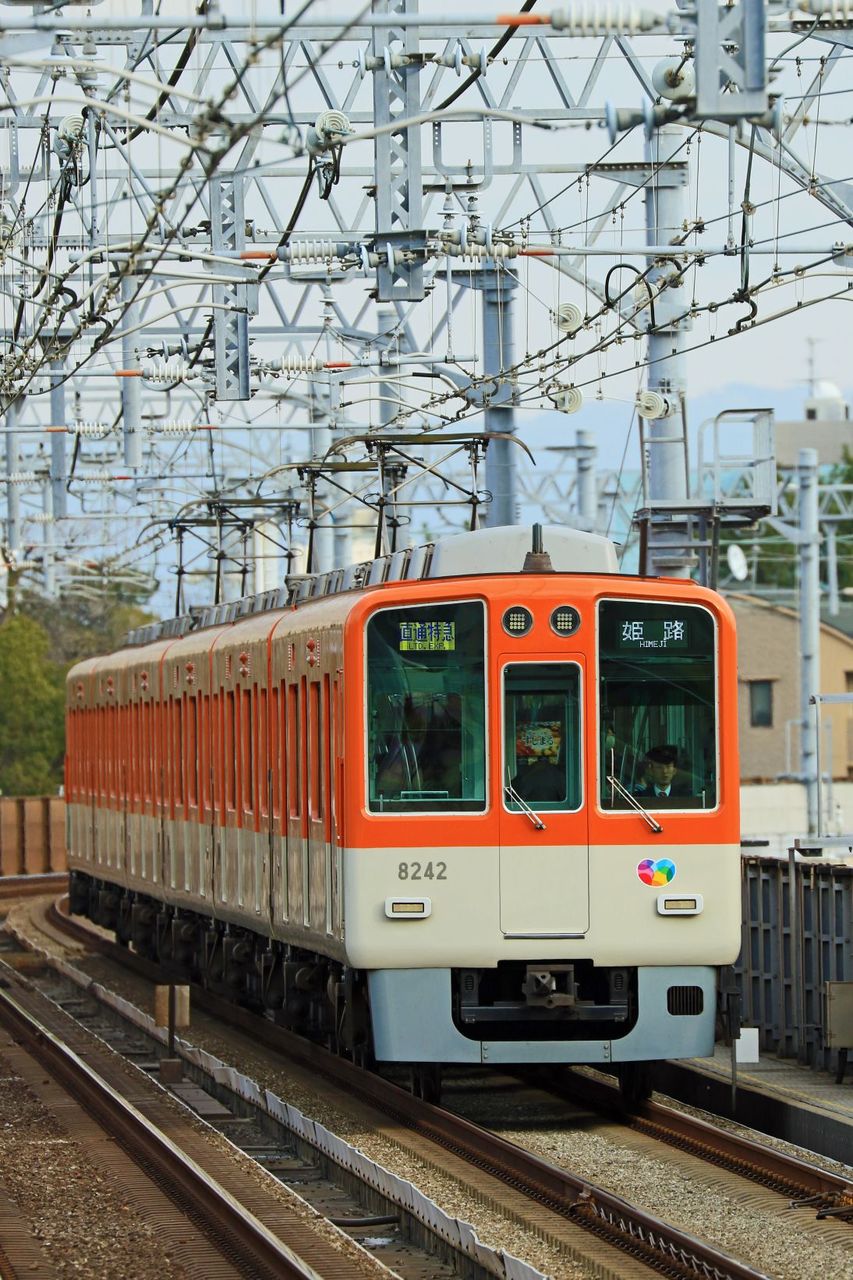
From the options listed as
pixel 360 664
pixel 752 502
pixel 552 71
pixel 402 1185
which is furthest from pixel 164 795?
pixel 402 1185

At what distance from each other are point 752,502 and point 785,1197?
9.57m

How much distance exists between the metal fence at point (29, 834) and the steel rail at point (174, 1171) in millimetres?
26497

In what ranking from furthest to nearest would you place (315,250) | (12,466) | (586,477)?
(586,477), (12,466), (315,250)

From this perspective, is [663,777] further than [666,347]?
No

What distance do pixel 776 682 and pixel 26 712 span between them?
17573 millimetres

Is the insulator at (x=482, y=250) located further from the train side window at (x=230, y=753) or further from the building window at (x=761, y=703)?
the building window at (x=761, y=703)

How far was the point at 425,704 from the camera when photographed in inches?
491

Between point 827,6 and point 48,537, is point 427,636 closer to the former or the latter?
point 827,6

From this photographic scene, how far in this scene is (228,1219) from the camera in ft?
32.8

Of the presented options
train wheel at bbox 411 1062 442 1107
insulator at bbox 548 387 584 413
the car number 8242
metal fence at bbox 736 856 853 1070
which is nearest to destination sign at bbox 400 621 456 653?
the car number 8242

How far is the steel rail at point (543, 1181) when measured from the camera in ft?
29.0

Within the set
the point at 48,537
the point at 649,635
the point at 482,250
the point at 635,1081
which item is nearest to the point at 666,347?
the point at 482,250

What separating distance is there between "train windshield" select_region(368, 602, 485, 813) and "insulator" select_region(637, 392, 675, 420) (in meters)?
5.71

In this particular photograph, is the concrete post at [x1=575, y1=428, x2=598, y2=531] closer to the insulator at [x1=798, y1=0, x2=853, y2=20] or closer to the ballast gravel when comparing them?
the ballast gravel
